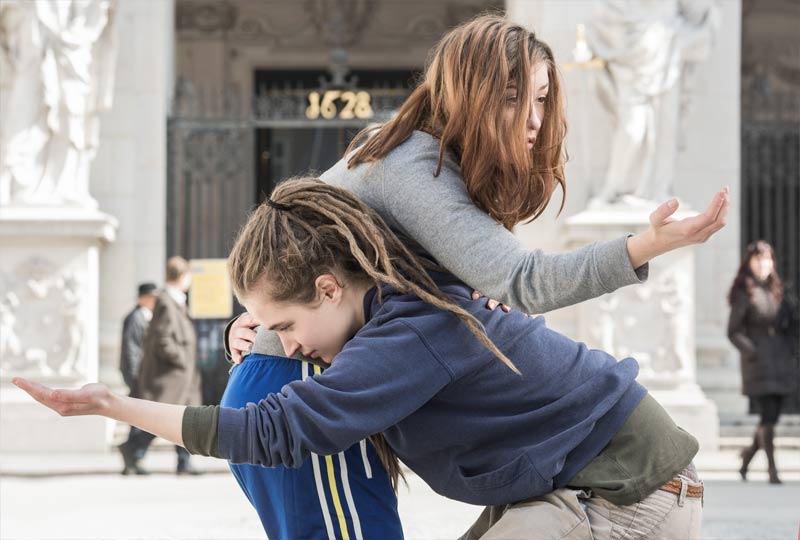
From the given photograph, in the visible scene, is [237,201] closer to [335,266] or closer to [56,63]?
[56,63]

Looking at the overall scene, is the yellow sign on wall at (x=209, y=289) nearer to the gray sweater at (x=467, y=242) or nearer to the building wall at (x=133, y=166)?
the building wall at (x=133, y=166)

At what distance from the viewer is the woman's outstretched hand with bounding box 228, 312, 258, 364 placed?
10.3ft

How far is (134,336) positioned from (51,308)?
145cm

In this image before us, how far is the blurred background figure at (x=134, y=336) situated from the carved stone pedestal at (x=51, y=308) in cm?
106

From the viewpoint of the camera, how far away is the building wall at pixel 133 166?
Answer: 12.6 m

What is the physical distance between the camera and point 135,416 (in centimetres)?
245

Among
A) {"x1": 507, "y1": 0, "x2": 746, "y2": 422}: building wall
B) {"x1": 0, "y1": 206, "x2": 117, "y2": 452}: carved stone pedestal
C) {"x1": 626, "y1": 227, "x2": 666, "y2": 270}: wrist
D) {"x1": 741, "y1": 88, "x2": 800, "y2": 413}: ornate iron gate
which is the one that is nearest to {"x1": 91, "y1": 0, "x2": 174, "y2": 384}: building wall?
{"x1": 0, "y1": 206, "x2": 117, "y2": 452}: carved stone pedestal

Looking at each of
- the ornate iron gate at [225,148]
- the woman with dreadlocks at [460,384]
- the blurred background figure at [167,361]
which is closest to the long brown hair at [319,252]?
the woman with dreadlocks at [460,384]

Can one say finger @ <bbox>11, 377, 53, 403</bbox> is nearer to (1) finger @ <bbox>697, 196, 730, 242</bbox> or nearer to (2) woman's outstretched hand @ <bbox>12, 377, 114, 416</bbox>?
(2) woman's outstretched hand @ <bbox>12, 377, 114, 416</bbox>

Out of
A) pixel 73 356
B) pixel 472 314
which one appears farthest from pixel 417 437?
pixel 73 356

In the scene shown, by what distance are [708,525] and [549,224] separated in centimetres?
588

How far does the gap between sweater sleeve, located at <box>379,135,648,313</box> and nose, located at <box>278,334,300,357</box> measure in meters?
0.31

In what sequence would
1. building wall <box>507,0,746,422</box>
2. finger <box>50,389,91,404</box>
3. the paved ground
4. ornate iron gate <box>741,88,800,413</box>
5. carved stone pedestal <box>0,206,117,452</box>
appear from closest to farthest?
finger <box>50,389,91,404</box>, the paved ground, carved stone pedestal <box>0,206,117,452</box>, building wall <box>507,0,746,422</box>, ornate iron gate <box>741,88,800,413</box>

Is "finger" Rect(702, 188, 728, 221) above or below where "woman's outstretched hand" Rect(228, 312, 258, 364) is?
above
